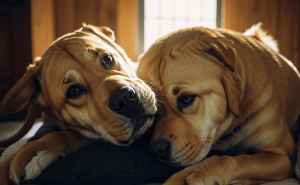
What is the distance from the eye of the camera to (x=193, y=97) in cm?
171

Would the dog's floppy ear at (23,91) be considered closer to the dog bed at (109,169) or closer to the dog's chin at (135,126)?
the dog bed at (109,169)

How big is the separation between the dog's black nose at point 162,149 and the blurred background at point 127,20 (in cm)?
347

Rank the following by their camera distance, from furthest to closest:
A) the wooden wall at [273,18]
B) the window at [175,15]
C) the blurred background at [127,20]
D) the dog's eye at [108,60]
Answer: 1. the window at [175,15]
2. the wooden wall at [273,18]
3. the blurred background at [127,20]
4. the dog's eye at [108,60]

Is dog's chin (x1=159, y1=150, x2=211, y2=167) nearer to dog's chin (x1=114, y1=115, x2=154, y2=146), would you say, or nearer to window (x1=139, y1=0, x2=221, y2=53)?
dog's chin (x1=114, y1=115, x2=154, y2=146)

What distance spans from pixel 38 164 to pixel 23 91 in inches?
25.5

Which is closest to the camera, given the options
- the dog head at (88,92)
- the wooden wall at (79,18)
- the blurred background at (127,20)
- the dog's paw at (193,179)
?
the dog's paw at (193,179)

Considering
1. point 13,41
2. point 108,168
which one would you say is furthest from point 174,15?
point 108,168

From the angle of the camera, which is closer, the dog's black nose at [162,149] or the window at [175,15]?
the dog's black nose at [162,149]

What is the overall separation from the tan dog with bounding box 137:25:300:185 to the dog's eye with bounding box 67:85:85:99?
1.55 ft

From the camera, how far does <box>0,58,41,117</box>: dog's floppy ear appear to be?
1.87 meters

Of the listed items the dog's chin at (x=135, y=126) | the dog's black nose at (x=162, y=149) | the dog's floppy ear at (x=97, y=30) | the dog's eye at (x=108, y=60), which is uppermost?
the dog's floppy ear at (x=97, y=30)

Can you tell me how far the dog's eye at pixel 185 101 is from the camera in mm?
1702

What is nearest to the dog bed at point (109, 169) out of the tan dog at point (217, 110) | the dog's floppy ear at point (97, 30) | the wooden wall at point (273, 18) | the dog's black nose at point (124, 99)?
the tan dog at point (217, 110)

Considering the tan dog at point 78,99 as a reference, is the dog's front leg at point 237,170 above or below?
below
